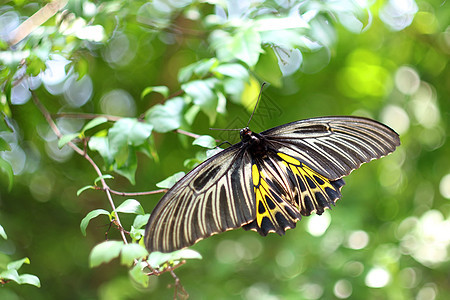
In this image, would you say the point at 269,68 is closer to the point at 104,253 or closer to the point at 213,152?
the point at 213,152

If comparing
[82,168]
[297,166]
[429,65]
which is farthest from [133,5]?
[429,65]

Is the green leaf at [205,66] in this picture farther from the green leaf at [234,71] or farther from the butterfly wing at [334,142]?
the butterfly wing at [334,142]

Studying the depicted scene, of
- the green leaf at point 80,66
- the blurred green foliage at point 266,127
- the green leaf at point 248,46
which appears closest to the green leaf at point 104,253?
the green leaf at point 248,46

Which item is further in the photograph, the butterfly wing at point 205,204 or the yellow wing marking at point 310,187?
the yellow wing marking at point 310,187

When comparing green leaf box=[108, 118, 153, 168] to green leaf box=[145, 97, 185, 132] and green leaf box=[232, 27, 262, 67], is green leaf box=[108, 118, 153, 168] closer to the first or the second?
green leaf box=[145, 97, 185, 132]

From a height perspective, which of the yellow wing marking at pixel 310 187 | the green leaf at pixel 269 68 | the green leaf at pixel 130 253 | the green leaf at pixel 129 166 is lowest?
the yellow wing marking at pixel 310 187

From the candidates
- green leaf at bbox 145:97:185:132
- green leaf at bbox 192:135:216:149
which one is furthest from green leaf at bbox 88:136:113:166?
green leaf at bbox 192:135:216:149

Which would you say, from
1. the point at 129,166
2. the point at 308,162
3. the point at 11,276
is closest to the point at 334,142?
the point at 308,162
